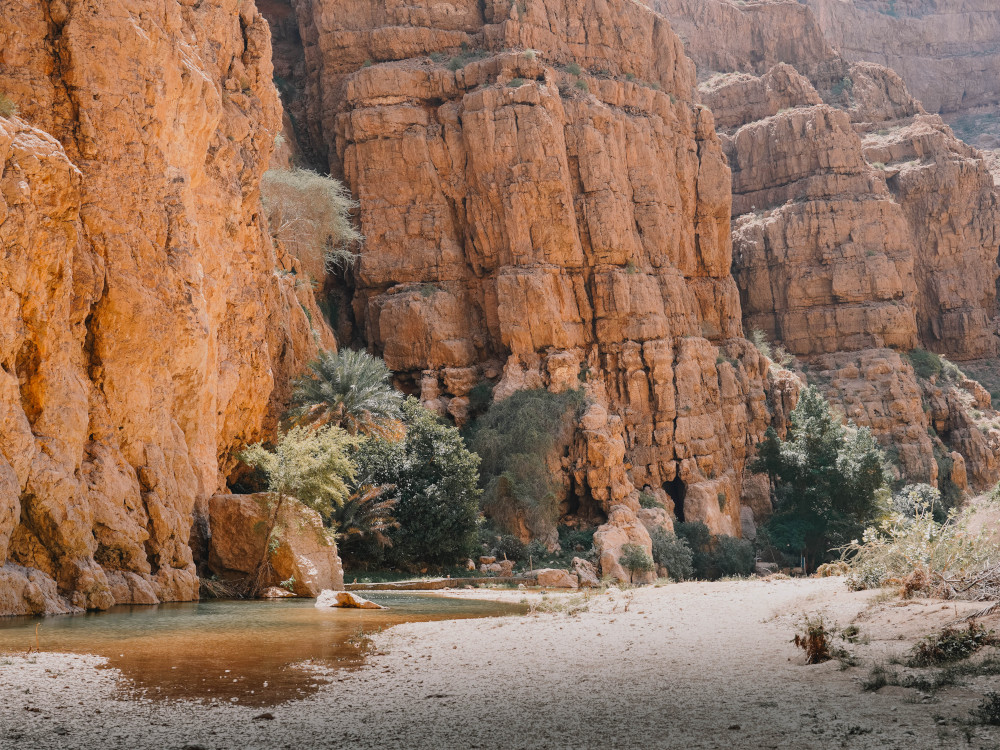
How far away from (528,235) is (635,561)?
15684 millimetres

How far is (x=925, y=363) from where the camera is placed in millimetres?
56219

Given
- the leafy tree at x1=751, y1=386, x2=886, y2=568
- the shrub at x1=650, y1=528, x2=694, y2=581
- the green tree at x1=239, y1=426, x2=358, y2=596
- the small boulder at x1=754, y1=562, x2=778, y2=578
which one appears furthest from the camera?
the leafy tree at x1=751, y1=386, x2=886, y2=568

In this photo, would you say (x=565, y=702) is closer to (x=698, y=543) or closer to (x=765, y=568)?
(x=698, y=543)

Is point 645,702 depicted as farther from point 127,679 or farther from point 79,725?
point 127,679

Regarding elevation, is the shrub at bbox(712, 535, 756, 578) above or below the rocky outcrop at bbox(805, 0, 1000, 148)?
below

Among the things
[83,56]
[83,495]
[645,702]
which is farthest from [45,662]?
[83,56]

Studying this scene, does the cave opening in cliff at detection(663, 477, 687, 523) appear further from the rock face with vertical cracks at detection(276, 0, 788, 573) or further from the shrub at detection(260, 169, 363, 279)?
the shrub at detection(260, 169, 363, 279)

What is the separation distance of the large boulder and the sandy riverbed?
10.6 metres

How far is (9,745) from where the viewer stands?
19.7 feet

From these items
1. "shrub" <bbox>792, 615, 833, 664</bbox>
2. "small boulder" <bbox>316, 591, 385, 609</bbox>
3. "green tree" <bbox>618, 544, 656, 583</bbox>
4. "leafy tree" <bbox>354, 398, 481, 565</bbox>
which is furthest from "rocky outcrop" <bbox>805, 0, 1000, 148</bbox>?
"shrub" <bbox>792, 615, 833, 664</bbox>

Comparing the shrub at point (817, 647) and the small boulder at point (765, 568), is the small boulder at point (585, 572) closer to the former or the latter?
the small boulder at point (765, 568)

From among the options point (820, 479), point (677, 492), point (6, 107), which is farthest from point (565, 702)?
point (820, 479)

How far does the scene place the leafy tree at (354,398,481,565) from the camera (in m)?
28.3

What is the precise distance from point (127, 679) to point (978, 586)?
9.15 m
